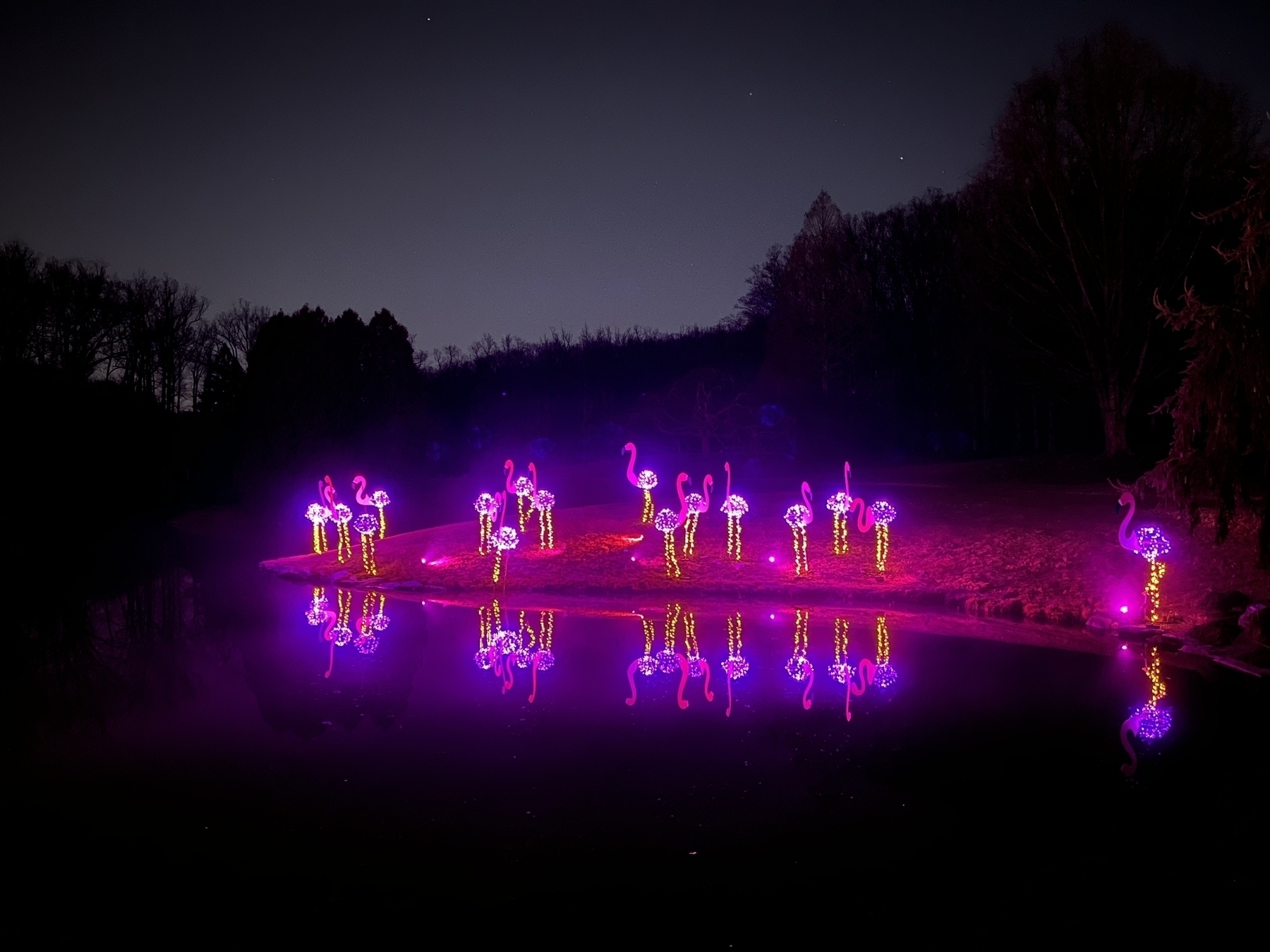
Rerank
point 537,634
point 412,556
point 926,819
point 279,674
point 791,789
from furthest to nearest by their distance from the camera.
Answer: point 412,556, point 537,634, point 279,674, point 791,789, point 926,819

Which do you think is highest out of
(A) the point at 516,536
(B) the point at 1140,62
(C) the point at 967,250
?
(B) the point at 1140,62

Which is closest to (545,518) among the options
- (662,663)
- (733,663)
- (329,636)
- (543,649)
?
(329,636)

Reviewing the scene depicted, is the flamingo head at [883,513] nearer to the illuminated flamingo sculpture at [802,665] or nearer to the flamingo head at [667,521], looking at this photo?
the flamingo head at [667,521]

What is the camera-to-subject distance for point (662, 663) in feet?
33.3

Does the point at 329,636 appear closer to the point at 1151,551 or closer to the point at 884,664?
the point at 884,664

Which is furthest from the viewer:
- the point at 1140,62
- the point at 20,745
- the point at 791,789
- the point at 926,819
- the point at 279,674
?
the point at 1140,62

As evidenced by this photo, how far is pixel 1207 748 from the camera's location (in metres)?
6.88

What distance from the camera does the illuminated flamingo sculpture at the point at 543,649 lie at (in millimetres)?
9242

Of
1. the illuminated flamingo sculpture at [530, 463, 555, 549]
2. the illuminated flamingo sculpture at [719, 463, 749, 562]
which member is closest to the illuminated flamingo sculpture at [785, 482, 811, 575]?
the illuminated flamingo sculpture at [719, 463, 749, 562]

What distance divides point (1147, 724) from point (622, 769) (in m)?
4.35

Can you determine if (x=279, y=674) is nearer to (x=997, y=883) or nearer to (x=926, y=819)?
(x=926, y=819)

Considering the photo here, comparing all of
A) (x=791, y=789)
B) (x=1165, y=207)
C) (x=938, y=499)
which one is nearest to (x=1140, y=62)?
(x=1165, y=207)

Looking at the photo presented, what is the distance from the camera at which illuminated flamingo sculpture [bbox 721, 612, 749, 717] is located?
9.04 metres

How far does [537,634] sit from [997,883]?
25.4 ft
